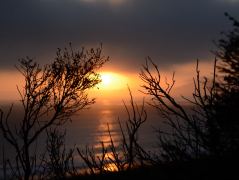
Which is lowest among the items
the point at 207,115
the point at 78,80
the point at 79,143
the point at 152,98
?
the point at 207,115

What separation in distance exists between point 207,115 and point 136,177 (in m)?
1.73

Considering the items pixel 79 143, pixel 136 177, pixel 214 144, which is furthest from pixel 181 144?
pixel 79 143

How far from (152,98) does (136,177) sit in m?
1.30

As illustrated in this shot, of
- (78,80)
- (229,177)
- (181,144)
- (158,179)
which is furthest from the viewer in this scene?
(78,80)

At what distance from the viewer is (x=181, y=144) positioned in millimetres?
5625

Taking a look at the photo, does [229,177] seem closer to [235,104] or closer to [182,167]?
[182,167]

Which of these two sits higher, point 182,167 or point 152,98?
point 152,98

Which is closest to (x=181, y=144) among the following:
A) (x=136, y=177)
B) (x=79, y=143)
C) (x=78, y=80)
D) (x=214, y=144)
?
(x=214, y=144)

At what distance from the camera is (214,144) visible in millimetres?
5074

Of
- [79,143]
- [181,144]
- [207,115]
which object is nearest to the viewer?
[207,115]

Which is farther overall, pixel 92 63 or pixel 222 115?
pixel 92 63

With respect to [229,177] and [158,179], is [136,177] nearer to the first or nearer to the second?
[158,179]

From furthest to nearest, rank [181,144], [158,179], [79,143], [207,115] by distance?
[79,143] → [158,179] → [181,144] → [207,115]

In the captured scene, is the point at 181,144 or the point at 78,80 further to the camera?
the point at 78,80
